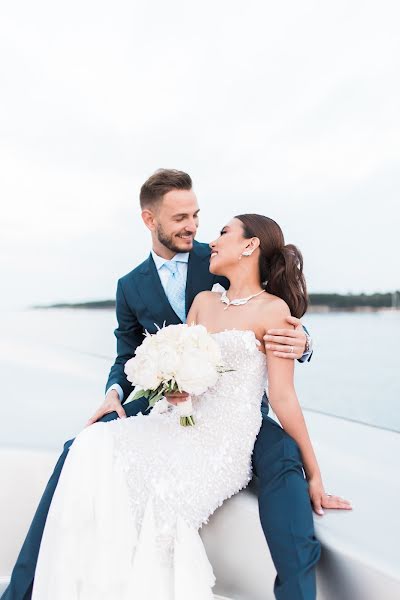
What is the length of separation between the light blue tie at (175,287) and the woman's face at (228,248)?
449 millimetres

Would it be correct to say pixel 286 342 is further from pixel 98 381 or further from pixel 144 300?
pixel 98 381

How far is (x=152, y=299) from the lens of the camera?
246cm

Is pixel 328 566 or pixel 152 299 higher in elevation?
pixel 152 299

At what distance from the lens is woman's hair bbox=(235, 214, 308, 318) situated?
204 centimetres

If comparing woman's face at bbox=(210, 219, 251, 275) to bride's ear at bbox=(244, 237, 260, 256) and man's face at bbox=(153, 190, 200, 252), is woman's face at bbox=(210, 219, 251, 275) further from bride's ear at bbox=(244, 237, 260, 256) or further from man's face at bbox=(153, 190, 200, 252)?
man's face at bbox=(153, 190, 200, 252)

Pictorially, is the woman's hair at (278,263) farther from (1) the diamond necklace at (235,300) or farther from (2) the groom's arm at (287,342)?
(2) the groom's arm at (287,342)

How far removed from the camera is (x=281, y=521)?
1542 millimetres

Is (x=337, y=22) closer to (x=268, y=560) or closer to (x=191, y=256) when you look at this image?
(x=191, y=256)

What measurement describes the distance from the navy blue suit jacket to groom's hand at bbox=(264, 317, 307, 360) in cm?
69

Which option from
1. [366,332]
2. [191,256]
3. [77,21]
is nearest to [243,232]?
[191,256]

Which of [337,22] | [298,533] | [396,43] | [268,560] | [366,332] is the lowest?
[366,332]

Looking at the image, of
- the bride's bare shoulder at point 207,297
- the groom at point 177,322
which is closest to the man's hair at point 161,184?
the groom at point 177,322

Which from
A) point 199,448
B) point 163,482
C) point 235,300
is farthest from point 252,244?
point 163,482

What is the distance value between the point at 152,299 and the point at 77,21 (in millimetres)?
4180
